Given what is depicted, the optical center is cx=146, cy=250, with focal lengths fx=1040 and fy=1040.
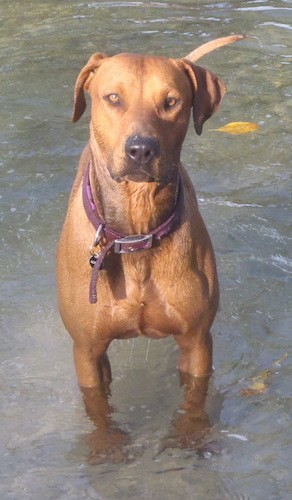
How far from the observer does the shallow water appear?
5277mm

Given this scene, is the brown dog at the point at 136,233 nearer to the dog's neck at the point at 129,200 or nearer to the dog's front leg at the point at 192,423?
the dog's neck at the point at 129,200

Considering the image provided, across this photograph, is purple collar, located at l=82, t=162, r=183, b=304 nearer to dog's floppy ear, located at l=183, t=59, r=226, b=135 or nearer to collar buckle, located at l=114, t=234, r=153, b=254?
collar buckle, located at l=114, t=234, r=153, b=254

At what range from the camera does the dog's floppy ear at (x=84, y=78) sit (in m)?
4.99

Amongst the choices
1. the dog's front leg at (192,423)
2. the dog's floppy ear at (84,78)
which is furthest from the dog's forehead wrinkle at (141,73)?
the dog's front leg at (192,423)

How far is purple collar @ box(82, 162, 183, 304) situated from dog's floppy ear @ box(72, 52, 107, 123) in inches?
19.2

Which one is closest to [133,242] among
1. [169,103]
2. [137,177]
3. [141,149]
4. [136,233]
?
[136,233]

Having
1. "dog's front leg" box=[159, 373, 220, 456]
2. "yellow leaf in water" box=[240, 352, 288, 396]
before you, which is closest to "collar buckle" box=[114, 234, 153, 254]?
"dog's front leg" box=[159, 373, 220, 456]

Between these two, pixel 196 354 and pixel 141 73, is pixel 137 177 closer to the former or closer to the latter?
pixel 141 73

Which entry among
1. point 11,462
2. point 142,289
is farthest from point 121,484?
point 142,289

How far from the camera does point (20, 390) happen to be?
598 cm

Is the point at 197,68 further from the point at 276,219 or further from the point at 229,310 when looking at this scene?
the point at 276,219

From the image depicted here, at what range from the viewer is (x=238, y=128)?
8.84 m

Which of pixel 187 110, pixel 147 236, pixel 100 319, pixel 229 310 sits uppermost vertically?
pixel 187 110

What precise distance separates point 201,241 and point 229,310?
1.54m
